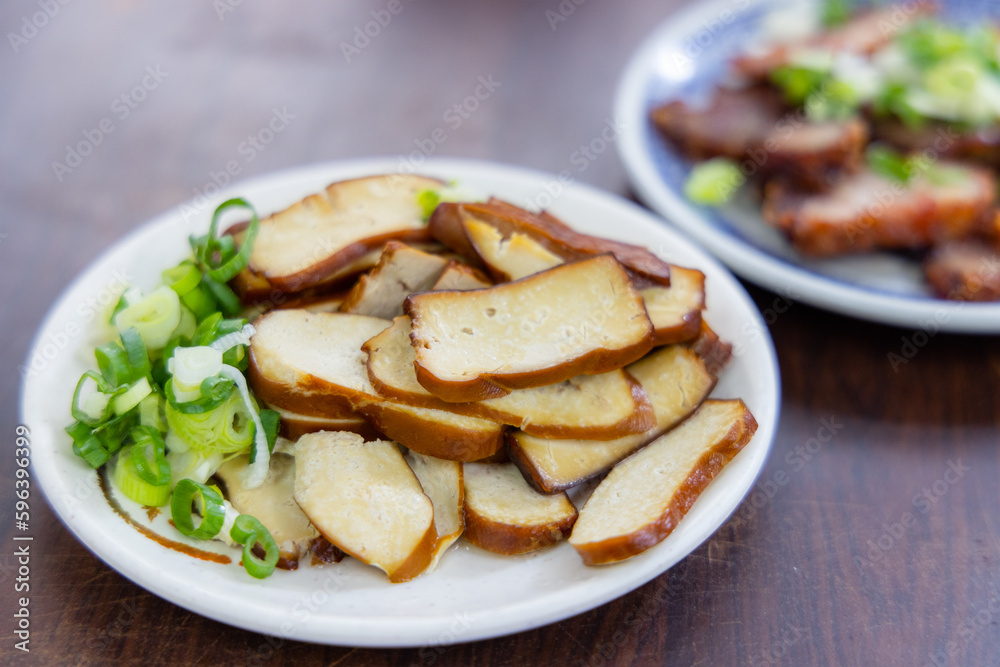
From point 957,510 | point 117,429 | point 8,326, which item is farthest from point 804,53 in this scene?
point 8,326

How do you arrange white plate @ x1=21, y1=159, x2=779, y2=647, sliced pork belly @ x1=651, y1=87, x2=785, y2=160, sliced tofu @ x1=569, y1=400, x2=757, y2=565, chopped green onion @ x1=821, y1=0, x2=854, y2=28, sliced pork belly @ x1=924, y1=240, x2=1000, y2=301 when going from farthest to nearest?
chopped green onion @ x1=821, y1=0, x2=854, y2=28 → sliced pork belly @ x1=651, y1=87, x2=785, y2=160 → sliced pork belly @ x1=924, y1=240, x2=1000, y2=301 → sliced tofu @ x1=569, y1=400, x2=757, y2=565 → white plate @ x1=21, y1=159, x2=779, y2=647

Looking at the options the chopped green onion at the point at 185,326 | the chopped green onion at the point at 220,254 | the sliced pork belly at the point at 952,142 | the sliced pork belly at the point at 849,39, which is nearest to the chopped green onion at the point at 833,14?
the sliced pork belly at the point at 849,39

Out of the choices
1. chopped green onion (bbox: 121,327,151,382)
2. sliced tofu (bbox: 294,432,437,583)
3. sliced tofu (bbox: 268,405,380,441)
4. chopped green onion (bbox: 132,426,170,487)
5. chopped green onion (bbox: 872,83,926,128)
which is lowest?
chopped green onion (bbox: 872,83,926,128)

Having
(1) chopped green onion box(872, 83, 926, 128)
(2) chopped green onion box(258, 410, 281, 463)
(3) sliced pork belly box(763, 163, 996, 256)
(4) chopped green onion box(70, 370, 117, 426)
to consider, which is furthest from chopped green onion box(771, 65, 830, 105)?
(4) chopped green onion box(70, 370, 117, 426)

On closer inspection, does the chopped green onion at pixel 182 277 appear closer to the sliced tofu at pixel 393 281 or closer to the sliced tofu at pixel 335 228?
the sliced tofu at pixel 335 228

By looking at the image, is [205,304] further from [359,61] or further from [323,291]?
[359,61]

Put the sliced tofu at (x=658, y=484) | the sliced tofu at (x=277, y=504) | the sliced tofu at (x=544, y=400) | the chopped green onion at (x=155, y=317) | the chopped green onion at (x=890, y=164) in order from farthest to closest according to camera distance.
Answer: the chopped green onion at (x=890, y=164)
the chopped green onion at (x=155, y=317)
the sliced tofu at (x=544, y=400)
the sliced tofu at (x=277, y=504)
the sliced tofu at (x=658, y=484)

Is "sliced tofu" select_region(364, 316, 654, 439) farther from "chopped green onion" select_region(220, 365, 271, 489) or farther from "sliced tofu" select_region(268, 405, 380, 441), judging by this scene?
"chopped green onion" select_region(220, 365, 271, 489)

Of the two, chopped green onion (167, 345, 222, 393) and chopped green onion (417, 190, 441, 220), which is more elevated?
chopped green onion (167, 345, 222, 393)
